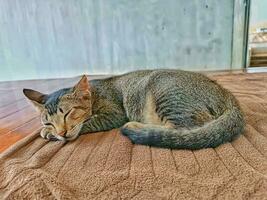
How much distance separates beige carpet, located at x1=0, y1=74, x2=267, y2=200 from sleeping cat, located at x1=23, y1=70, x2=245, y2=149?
0.05 meters

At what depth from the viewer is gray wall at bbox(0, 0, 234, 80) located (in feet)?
11.6

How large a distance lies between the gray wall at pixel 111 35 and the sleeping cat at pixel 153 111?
2273 mm

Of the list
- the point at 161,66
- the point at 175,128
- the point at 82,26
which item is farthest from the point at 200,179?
the point at 82,26

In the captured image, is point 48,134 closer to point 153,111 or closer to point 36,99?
point 36,99

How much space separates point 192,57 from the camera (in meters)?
3.66

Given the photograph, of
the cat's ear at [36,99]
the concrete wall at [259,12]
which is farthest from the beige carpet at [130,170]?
the concrete wall at [259,12]

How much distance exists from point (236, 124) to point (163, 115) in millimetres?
307

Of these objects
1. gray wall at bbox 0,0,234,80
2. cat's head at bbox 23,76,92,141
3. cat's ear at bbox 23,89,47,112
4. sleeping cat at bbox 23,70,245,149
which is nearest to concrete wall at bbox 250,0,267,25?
gray wall at bbox 0,0,234,80

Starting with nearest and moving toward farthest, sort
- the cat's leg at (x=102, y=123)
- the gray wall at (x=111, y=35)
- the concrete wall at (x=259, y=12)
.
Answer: the cat's leg at (x=102, y=123)
the gray wall at (x=111, y=35)
the concrete wall at (x=259, y=12)

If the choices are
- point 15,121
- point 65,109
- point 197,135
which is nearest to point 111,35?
point 15,121

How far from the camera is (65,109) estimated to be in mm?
1238

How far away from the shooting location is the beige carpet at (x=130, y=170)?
0.77 metres

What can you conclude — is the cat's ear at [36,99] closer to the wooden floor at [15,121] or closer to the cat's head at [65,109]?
the cat's head at [65,109]

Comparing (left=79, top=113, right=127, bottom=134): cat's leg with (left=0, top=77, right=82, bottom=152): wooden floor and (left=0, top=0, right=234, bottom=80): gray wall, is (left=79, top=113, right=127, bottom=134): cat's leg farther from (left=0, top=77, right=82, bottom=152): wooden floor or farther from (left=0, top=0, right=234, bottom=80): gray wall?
(left=0, top=0, right=234, bottom=80): gray wall
